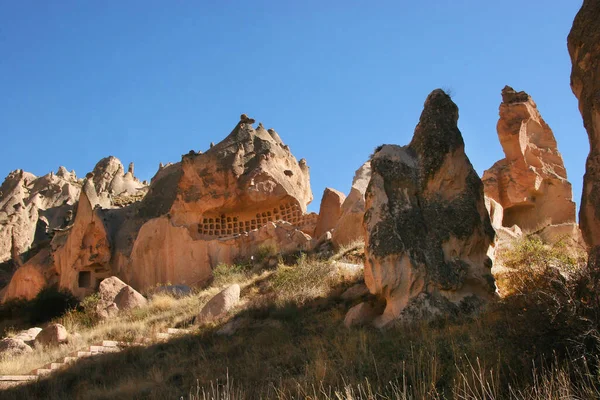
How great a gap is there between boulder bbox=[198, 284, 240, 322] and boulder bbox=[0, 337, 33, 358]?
3.83m

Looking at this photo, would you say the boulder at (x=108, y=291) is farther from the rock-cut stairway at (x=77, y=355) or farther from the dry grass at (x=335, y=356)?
the rock-cut stairway at (x=77, y=355)

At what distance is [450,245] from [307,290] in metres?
3.95

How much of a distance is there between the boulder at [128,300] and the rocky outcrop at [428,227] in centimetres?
856

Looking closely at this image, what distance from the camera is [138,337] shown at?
1352cm

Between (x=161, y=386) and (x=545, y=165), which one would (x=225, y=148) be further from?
(x=161, y=386)

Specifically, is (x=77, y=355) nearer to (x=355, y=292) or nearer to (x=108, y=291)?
(x=355, y=292)

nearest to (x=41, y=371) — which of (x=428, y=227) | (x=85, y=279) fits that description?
(x=428, y=227)

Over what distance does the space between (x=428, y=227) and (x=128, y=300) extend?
9.66 m

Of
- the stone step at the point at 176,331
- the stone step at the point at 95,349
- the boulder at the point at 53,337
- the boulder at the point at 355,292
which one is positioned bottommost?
the stone step at the point at 95,349

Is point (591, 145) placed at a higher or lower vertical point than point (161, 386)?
higher

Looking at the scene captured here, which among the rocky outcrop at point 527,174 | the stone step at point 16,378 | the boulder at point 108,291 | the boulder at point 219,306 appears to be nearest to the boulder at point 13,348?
the stone step at point 16,378

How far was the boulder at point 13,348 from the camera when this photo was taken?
14.0 meters

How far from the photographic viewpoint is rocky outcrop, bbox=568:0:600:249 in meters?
9.55

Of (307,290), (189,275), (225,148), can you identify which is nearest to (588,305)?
(307,290)
